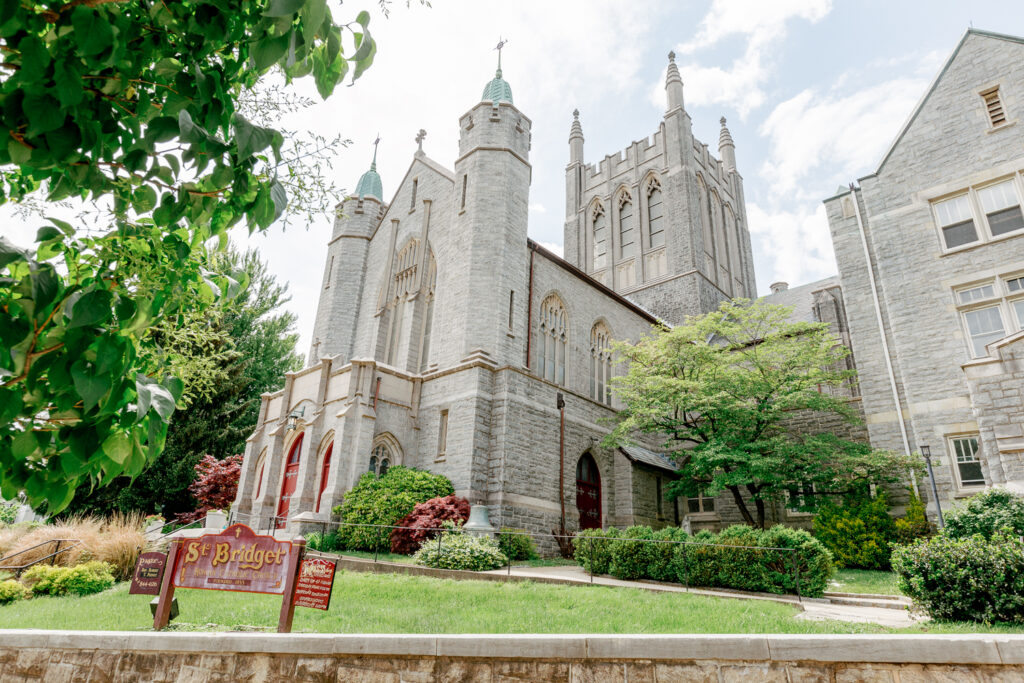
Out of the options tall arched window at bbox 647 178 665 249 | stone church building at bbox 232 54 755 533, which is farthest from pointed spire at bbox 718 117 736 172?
stone church building at bbox 232 54 755 533

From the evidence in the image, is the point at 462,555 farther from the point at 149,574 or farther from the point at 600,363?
the point at 600,363

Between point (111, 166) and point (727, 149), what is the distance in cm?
4796

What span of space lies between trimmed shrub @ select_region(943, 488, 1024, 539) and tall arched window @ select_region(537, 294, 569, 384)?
13.0 metres

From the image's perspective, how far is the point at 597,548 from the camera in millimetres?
13422

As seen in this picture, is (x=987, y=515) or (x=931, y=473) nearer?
(x=987, y=515)

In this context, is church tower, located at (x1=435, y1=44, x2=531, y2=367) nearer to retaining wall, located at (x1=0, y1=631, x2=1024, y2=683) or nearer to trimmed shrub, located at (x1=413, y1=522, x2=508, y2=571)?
trimmed shrub, located at (x1=413, y1=522, x2=508, y2=571)

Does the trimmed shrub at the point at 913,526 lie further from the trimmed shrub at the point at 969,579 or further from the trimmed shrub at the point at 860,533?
the trimmed shrub at the point at 969,579

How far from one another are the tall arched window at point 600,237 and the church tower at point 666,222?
7cm

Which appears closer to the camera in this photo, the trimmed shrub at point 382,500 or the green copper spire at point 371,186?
the trimmed shrub at point 382,500

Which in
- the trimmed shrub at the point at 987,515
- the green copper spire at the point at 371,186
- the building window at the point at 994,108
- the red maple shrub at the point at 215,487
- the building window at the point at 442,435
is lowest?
the trimmed shrub at the point at 987,515

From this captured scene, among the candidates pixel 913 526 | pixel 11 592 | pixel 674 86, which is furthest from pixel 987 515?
pixel 674 86

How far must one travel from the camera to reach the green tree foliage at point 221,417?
2280 centimetres

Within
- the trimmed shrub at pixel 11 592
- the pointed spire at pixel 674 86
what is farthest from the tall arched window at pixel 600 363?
the pointed spire at pixel 674 86

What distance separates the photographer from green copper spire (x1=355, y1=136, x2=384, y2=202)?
2772cm
